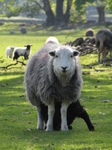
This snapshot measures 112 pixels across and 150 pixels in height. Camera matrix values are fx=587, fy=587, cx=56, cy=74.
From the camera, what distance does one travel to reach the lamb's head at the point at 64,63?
9758 millimetres

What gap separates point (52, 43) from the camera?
454 inches

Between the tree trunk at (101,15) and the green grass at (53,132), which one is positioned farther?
the tree trunk at (101,15)

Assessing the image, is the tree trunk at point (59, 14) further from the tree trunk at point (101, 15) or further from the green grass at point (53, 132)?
the green grass at point (53, 132)

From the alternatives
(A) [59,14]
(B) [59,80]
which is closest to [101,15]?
(A) [59,14]

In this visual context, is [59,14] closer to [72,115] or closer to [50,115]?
[72,115]

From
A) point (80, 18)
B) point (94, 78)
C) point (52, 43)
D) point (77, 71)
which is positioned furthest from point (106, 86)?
point (80, 18)

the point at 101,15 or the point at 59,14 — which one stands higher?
the point at 101,15

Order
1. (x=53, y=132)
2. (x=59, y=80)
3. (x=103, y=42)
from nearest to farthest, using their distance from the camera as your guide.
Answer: (x=53, y=132), (x=59, y=80), (x=103, y=42)

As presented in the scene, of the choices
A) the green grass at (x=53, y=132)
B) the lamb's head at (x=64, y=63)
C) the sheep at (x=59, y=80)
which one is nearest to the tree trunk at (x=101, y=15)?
the green grass at (x=53, y=132)

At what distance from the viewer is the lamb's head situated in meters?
9.76

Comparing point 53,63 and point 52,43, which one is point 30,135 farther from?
point 52,43

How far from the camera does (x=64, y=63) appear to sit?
973cm

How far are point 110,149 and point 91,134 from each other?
4.93 feet

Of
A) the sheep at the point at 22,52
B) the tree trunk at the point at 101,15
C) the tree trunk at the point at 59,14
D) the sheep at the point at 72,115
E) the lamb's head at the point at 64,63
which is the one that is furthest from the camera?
the tree trunk at the point at 59,14
